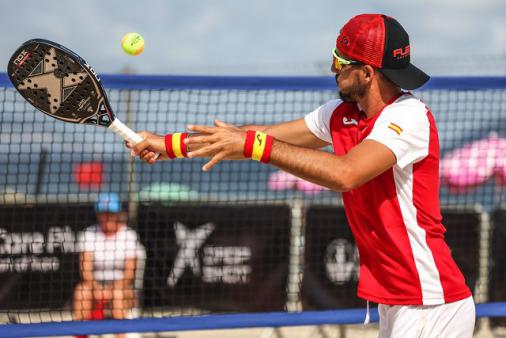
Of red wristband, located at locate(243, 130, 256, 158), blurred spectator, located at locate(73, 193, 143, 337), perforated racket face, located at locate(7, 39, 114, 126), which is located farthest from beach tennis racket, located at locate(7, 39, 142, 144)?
blurred spectator, located at locate(73, 193, 143, 337)

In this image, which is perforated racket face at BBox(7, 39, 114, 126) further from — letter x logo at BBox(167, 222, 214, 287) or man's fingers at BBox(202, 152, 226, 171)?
letter x logo at BBox(167, 222, 214, 287)

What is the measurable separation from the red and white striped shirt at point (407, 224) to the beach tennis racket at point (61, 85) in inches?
48.7

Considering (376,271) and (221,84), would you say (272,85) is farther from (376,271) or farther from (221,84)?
(376,271)

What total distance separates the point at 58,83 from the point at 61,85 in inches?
0.8

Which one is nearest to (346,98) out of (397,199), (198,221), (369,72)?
(369,72)

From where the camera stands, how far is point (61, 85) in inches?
173

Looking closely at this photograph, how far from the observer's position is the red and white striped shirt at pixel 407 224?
4008 millimetres

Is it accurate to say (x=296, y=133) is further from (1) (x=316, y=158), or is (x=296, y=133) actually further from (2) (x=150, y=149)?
(1) (x=316, y=158)

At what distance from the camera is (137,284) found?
336 inches

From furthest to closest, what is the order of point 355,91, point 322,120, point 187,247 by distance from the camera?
point 187,247 → point 322,120 → point 355,91

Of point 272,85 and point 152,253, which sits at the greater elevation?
point 272,85

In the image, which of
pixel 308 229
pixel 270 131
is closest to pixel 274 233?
pixel 308 229

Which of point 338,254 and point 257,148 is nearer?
point 257,148

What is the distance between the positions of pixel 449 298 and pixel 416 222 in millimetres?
417
